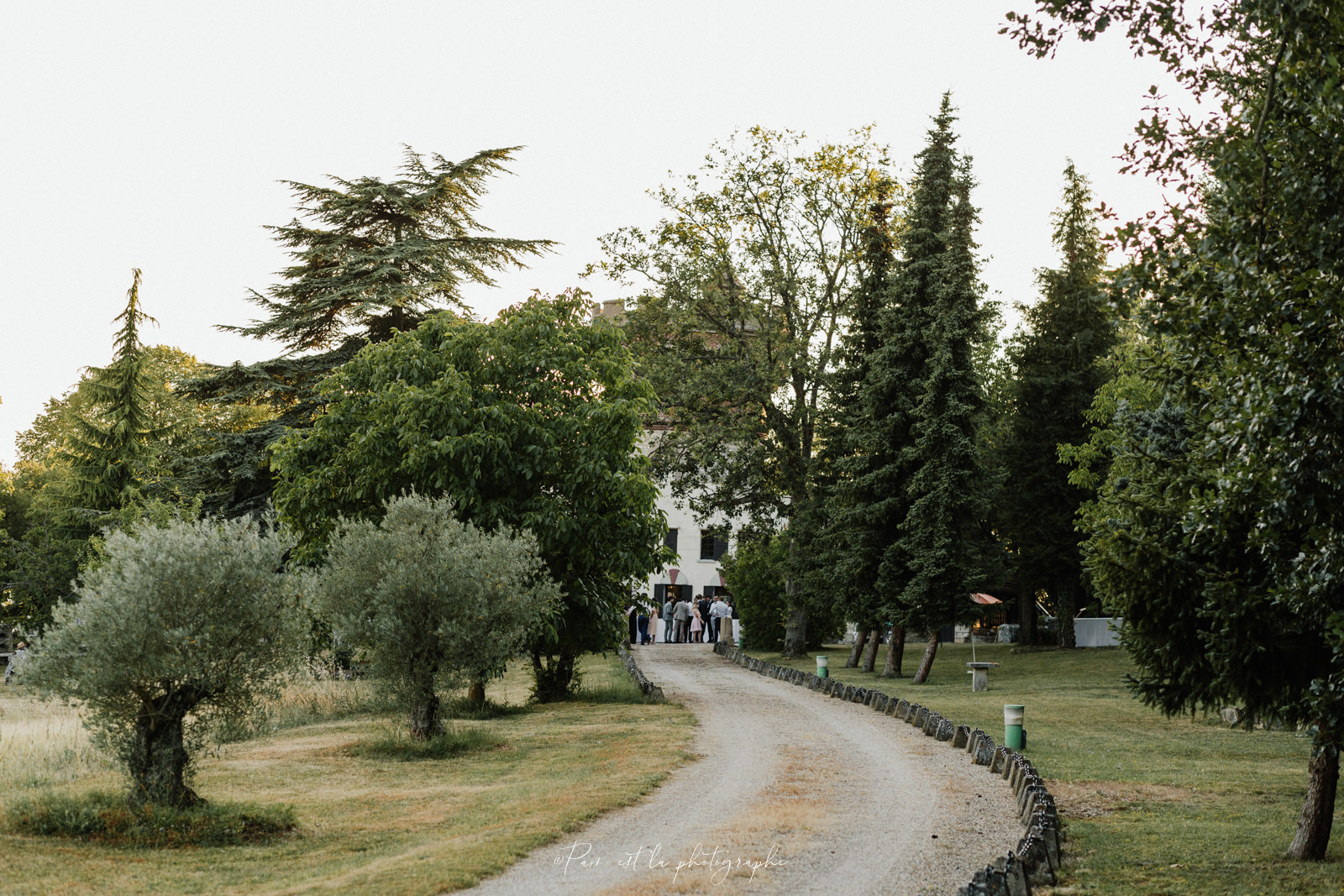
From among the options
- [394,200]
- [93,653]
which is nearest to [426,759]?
[93,653]

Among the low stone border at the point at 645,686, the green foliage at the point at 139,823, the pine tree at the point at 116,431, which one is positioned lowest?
the low stone border at the point at 645,686

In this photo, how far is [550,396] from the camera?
2025 centimetres

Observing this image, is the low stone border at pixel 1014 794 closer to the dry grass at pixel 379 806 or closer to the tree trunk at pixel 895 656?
the dry grass at pixel 379 806

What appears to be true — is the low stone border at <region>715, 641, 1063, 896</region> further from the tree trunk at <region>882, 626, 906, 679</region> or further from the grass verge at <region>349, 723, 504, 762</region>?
the grass verge at <region>349, 723, 504, 762</region>

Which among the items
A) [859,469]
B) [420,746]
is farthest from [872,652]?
[420,746]


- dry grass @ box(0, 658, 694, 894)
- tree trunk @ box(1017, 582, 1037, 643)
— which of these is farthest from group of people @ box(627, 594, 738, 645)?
dry grass @ box(0, 658, 694, 894)

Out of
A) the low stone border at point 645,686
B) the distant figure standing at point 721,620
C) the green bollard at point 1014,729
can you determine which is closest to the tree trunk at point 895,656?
the low stone border at point 645,686

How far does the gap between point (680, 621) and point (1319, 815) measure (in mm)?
36247

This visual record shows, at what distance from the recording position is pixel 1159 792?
1200 cm

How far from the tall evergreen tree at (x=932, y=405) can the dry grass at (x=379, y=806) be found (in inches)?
424

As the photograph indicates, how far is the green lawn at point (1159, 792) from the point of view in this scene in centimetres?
845

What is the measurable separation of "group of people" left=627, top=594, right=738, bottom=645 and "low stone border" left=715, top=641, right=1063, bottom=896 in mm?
19037

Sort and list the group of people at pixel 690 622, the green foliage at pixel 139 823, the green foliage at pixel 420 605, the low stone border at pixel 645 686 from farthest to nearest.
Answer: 1. the group of people at pixel 690 622
2. the low stone border at pixel 645 686
3. the green foliage at pixel 420 605
4. the green foliage at pixel 139 823

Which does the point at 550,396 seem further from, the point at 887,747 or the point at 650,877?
the point at 650,877
